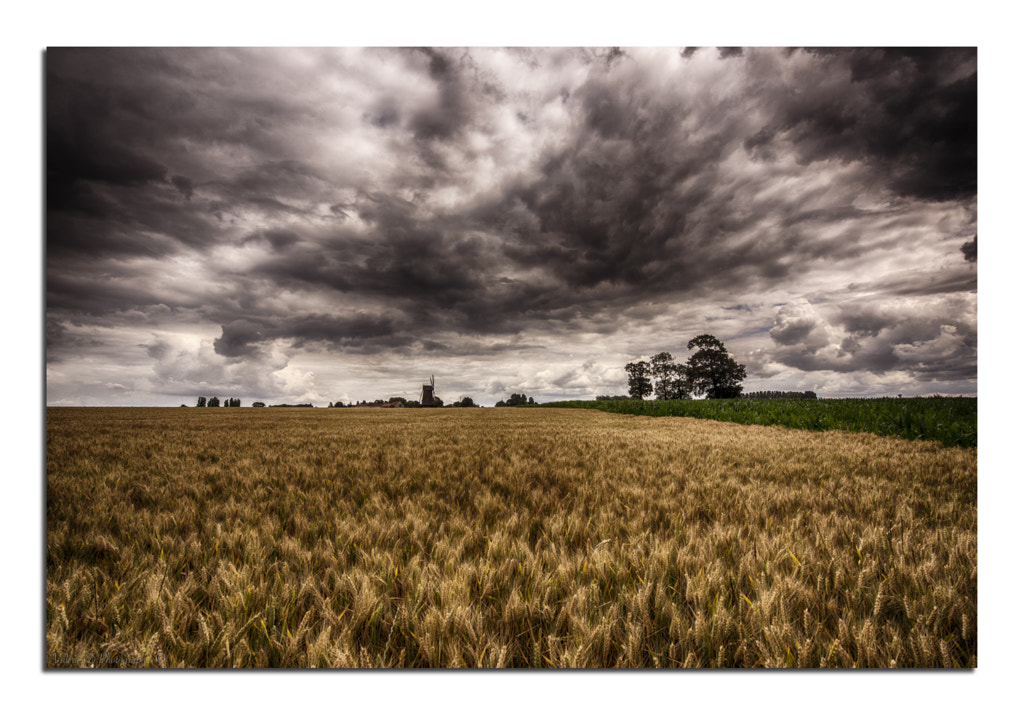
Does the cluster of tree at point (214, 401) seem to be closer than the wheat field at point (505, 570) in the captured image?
No

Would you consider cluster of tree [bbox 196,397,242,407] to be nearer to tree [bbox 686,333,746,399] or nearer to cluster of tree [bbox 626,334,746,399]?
cluster of tree [bbox 626,334,746,399]

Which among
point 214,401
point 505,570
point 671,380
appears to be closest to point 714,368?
point 671,380

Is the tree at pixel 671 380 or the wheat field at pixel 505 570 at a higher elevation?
the tree at pixel 671 380

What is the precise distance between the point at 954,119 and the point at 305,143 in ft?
17.4

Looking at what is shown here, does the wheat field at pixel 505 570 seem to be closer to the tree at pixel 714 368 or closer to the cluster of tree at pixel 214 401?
the cluster of tree at pixel 214 401

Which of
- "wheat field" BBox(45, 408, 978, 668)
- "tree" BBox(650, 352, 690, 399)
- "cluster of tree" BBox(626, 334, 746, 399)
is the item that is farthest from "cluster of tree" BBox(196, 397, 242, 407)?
"tree" BBox(650, 352, 690, 399)

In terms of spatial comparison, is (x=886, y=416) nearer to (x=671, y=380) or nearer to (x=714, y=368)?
(x=714, y=368)

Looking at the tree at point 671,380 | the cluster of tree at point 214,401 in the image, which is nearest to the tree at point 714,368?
the tree at point 671,380

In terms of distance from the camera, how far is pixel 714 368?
7.20 meters

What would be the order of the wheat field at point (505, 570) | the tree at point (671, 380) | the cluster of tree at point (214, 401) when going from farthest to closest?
the tree at point (671, 380) → the cluster of tree at point (214, 401) → the wheat field at point (505, 570)

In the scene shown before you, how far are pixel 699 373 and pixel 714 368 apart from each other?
2.10 m

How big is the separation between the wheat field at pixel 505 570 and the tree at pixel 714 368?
6.62 feet

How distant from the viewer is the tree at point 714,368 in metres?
5.42

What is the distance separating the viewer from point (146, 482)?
3.59 meters
